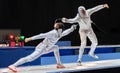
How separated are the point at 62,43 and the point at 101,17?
216 centimetres

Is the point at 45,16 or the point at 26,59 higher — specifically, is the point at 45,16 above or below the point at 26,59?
above

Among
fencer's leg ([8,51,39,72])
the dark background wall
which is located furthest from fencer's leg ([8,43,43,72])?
the dark background wall

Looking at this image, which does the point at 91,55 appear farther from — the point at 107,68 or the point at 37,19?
the point at 37,19

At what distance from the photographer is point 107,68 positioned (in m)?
4.48

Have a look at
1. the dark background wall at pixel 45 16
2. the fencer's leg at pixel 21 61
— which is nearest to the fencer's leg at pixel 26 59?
the fencer's leg at pixel 21 61

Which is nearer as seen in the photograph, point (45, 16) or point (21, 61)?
point (21, 61)

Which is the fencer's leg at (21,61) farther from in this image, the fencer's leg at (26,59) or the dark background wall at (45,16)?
the dark background wall at (45,16)

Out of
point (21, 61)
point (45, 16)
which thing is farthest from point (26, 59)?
point (45, 16)

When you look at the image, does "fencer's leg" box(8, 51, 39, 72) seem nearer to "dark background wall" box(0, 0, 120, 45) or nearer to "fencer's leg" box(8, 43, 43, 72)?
"fencer's leg" box(8, 43, 43, 72)

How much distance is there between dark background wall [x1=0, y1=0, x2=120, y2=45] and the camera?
890 centimetres

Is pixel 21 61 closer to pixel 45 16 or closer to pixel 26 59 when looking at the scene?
pixel 26 59

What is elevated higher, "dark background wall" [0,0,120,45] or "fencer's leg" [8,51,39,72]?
"dark background wall" [0,0,120,45]

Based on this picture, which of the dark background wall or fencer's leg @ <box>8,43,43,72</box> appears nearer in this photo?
fencer's leg @ <box>8,43,43,72</box>

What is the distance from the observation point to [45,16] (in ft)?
30.5
